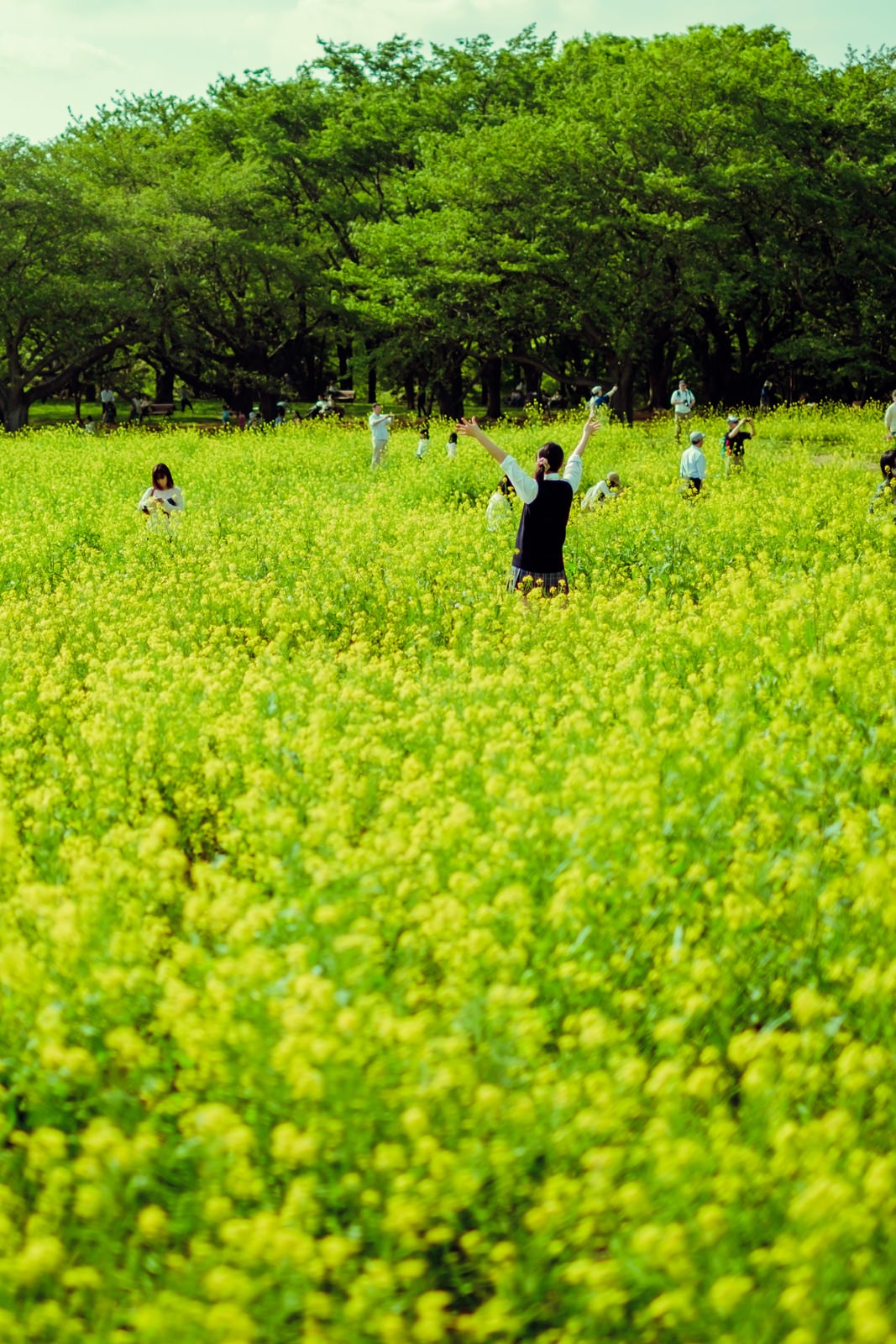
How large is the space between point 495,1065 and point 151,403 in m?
49.3

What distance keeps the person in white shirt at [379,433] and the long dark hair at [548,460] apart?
13235 millimetres

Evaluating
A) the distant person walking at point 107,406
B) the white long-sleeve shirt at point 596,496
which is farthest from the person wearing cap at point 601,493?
the distant person walking at point 107,406

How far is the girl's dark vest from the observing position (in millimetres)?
8469

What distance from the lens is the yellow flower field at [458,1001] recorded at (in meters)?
2.52

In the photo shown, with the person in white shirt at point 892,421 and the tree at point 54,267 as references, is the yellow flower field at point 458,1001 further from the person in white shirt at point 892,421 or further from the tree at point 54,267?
the tree at point 54,267

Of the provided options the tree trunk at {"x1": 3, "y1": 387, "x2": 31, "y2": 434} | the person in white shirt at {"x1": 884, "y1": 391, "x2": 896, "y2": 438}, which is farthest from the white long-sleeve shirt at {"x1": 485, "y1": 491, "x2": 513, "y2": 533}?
the tree trunk at {"x1": 3, "y1": 387, "x2": 31, "y2": 434}

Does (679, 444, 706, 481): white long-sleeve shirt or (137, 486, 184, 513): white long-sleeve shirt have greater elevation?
(679, 444, 706, 481): white long-sleeve shirt

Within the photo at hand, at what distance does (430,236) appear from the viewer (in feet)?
108

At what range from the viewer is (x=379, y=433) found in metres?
21.4

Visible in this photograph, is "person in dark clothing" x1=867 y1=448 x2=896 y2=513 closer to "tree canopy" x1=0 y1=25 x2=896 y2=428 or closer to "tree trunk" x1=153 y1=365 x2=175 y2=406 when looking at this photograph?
"tree canopy" x1=0 y1=25 x2=896 y2=428

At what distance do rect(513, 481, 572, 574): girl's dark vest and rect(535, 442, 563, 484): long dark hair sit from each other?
0.28 feet

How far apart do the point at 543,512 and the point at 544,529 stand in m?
0.17

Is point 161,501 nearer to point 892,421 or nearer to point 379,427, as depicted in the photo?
point 379,427

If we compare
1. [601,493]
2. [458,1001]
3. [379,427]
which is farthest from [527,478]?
[379,427]
